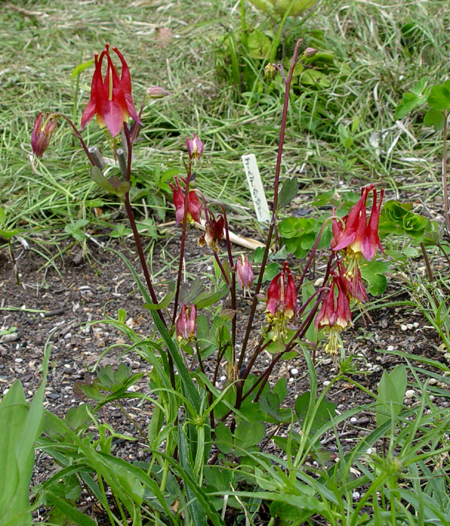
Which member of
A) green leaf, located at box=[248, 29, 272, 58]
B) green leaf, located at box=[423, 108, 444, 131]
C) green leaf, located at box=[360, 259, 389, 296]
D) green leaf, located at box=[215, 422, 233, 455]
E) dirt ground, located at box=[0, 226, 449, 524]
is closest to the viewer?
green leaf, located at box=[215, 422, 233, 455]

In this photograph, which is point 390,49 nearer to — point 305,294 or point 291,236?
point 291,236

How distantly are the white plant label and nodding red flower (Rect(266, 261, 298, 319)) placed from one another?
0.95 metres

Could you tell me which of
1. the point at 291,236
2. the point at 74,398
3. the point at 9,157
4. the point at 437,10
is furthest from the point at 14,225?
the point at 437,10

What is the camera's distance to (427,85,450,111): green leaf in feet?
5.99

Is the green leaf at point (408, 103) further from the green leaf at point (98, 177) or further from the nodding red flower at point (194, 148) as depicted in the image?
the green leaf at point (98, 177)

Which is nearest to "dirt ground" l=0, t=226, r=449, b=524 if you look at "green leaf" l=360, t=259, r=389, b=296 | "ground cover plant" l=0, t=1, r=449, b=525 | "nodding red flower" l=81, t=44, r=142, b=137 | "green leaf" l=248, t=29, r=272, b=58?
"ground cover plant" l=0, t=1, r=449, b=525

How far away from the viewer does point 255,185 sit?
2.17 metres

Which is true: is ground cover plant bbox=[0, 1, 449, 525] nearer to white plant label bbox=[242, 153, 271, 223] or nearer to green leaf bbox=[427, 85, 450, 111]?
green leaf bbox=[427, 85, 450, 111]

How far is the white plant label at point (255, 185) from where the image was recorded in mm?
2115

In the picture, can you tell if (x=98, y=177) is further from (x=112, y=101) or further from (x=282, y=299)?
(x=282, y=299)

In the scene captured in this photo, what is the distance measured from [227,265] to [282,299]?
0.57 feet

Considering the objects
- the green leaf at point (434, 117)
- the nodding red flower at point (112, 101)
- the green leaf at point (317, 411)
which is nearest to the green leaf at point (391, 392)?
the green leaf at point (317, 411)

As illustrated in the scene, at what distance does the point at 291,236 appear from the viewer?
200cm

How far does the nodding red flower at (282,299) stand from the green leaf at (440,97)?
3.16ft
